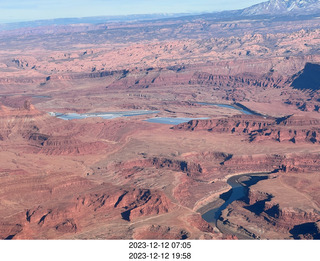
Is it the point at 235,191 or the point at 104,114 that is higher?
the point at 235,191

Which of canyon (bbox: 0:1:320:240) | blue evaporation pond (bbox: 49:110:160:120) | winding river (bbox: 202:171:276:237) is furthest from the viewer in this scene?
blue evaporation pond (bbox: 49:110:160:120)

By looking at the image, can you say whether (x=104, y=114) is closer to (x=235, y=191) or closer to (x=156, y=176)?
(x=156, y=176)

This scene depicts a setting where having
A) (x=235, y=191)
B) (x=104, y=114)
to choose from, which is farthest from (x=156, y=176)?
(x=104, y=114)

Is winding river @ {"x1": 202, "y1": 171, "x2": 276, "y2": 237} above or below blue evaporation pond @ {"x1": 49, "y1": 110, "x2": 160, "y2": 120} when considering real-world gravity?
above

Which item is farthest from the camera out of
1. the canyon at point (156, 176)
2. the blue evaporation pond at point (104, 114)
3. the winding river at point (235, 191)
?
the blue evaporation pond at point (104, 114)

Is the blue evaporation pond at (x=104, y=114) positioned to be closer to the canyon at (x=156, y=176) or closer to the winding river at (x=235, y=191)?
the canyon at (x=156, y=176)

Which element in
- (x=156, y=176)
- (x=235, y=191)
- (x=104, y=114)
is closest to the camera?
(x=235, y=191)

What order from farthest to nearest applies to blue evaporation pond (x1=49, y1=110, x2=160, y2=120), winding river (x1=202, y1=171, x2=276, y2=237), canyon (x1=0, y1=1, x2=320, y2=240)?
blue evaporation pond (x1=49, y1=110, x2=160, y2=120) < winding river (x1=202, y1=171, x2=276, y2=237) < canyon (x1=0, y1=1, x2=320, y2=240)

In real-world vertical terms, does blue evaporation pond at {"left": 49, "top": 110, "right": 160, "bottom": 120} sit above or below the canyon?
below

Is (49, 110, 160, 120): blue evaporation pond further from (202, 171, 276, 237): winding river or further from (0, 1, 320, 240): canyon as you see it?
(202, 171, 276, 237): winding river

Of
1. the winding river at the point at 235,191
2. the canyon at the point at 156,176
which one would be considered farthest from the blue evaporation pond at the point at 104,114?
the winding river at the point at 235,191

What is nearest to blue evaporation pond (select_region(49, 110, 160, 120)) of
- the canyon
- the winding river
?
the canyon

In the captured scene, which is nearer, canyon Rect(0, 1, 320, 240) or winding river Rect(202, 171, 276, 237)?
canyon Rect(0, 1, 320, 240)
